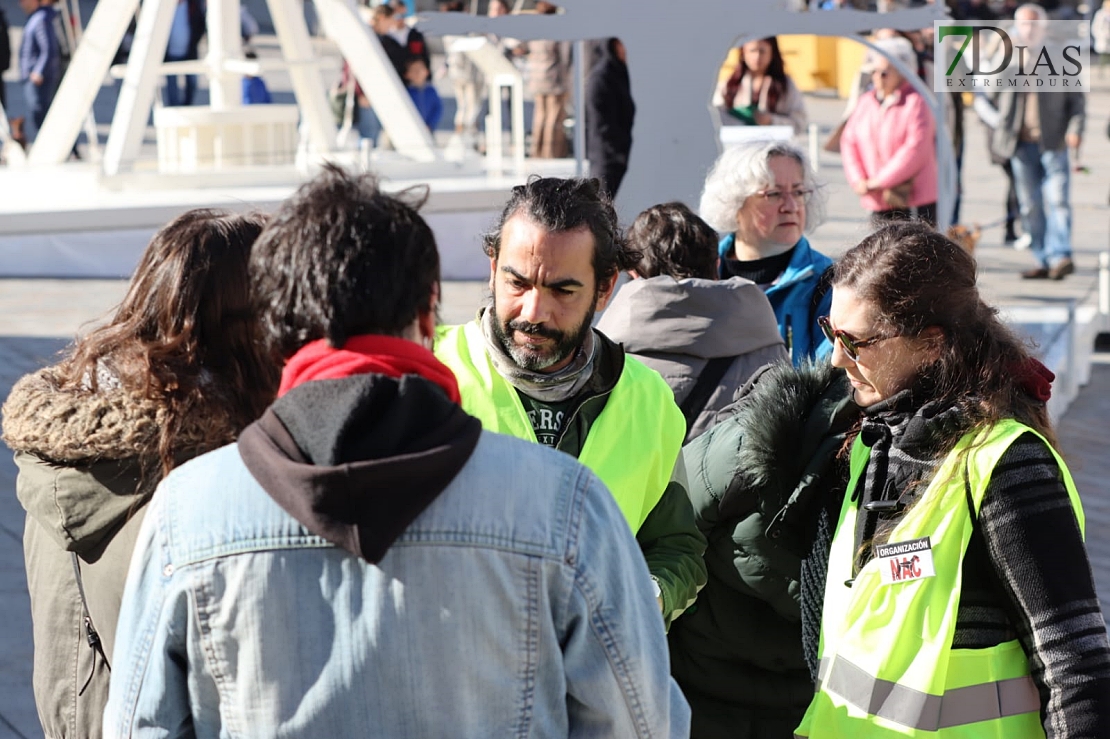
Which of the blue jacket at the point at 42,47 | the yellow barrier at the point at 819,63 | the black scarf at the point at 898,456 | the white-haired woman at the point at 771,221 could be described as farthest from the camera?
the yellow barrier at the point at 819,63

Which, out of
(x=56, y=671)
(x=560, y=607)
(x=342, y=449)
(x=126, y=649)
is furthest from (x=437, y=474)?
(x=56, y=671)

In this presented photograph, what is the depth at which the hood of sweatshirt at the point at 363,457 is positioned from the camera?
5.03 ft

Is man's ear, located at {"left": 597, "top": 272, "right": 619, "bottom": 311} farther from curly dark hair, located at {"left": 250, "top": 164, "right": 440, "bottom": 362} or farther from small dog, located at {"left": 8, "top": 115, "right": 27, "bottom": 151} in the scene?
small dog, located at {"left": 8, "top": 115, "right": 27, "bottom": 151}

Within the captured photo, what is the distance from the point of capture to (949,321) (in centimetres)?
223

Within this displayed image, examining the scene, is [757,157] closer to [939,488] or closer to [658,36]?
[658,36]

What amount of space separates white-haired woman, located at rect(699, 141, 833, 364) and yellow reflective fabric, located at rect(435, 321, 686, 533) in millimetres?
1472

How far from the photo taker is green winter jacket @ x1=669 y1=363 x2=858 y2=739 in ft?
8.03

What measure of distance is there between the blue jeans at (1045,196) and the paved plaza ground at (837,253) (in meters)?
0.26

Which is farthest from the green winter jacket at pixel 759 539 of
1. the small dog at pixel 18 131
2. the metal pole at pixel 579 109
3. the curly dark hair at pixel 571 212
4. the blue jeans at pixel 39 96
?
the blue jeans at pixel 39 96

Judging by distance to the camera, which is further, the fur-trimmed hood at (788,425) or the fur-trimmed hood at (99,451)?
the fur-trimmed hood at (788,425)

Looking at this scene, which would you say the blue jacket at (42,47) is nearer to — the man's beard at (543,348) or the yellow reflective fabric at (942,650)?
the man's beard at (543,348)

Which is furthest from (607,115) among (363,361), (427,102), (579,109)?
(427,102)

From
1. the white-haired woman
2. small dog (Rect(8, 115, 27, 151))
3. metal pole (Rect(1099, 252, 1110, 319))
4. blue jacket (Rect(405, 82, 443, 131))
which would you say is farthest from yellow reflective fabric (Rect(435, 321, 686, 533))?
small dog (Rect(8, 115, 27, 151))

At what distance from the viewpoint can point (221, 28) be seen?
11578 millimetres
